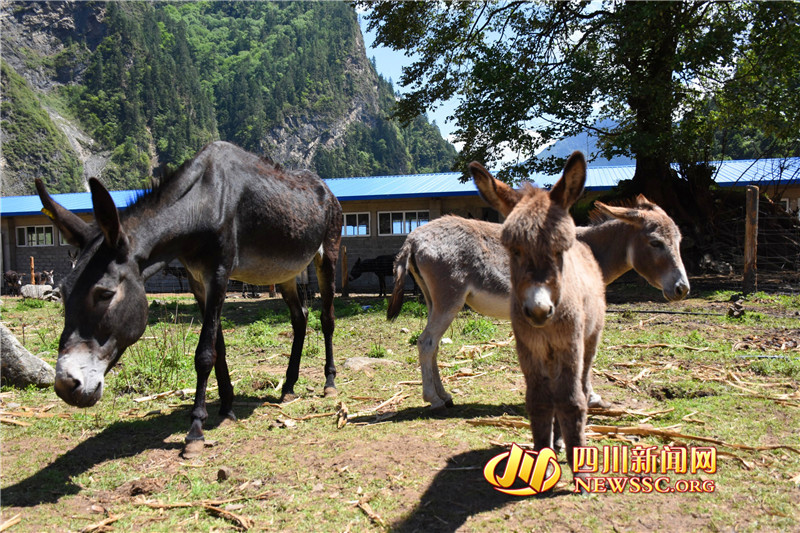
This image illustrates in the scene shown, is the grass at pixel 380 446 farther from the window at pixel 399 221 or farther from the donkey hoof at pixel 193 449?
the window at pixel 399 221

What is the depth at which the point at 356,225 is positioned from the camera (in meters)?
24.3

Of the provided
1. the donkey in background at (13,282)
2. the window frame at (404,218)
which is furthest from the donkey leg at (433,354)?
the donkey in background at (13,282)

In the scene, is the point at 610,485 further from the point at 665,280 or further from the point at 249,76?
the point at 249,76

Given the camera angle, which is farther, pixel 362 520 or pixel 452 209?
pixel 452 209

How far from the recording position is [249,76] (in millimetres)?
121375

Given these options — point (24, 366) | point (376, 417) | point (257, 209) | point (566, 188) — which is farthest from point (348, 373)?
point (566, 188)

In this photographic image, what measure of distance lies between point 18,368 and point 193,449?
10.7 ft

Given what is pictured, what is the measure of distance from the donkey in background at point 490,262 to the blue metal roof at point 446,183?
1563cm

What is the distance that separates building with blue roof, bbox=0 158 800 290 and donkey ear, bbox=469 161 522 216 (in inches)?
660

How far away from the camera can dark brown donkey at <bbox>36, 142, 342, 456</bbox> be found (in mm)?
3326

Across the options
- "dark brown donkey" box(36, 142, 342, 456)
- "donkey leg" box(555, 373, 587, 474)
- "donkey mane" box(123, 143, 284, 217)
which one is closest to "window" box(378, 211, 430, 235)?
"dark brown donkey" box(36, 142, 342, 456)

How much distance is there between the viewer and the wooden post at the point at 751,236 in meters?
12.4

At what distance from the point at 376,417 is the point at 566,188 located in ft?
9.40

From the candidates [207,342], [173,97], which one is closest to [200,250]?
[207,342]
